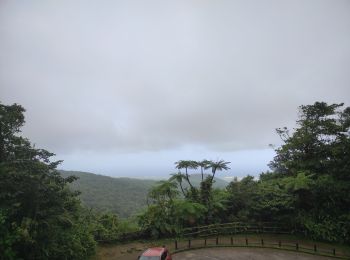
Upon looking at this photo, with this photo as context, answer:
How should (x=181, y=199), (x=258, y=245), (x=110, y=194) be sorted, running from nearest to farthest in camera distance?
(x=258, y=245), (x=181, y=199), (x=110, y=194)

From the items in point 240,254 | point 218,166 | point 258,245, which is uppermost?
point 218,166

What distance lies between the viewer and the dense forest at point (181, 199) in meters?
12.2

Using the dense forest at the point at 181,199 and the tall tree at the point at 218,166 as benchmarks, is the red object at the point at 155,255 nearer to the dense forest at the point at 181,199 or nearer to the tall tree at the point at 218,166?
the dense forest at the point at 181,199

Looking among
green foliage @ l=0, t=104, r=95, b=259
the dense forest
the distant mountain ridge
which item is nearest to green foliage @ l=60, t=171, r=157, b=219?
the distant mountain ridge

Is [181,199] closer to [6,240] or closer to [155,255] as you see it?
[155,255]

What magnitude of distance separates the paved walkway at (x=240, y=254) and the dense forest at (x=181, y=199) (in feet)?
10.3

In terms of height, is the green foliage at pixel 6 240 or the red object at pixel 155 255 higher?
the green foliage at pixel 6 240

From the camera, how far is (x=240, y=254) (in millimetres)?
17000

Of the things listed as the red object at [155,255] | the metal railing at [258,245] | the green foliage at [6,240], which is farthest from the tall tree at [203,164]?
the green foliage at [6,240]

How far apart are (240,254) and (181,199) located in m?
6.58

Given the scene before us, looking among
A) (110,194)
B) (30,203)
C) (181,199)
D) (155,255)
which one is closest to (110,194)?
(110,194)

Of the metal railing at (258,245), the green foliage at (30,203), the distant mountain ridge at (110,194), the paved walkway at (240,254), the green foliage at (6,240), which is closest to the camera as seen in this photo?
the green foliage at (6,240)

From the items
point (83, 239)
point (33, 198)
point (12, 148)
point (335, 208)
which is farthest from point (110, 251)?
point (335, 208)

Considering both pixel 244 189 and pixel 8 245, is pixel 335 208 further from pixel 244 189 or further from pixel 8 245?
pixel 8 245
